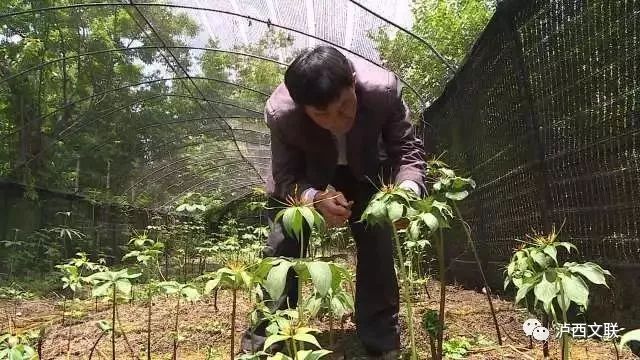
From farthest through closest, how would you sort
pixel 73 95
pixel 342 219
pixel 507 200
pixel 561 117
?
pixel 73 95
pixel 507 200
pixel 561 117
pixel 342 219

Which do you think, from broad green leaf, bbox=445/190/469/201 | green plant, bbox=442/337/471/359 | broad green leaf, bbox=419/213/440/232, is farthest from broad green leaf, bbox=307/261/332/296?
green plant, bbox=442/337/471/359

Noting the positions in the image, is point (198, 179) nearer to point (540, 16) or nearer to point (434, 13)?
point (434, 13)

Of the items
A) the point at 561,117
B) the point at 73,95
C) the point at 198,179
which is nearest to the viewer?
the point at 561,117

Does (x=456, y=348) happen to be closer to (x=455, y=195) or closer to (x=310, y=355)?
(x=455, y=195)

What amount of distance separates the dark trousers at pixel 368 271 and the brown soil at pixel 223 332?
0.52ft

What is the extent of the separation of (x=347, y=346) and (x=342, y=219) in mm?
964

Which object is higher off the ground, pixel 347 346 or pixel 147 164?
pixel 147 164

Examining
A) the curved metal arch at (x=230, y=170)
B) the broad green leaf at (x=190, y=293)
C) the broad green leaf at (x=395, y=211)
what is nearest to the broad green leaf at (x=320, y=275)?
the broad green leaf at (x=395, y=211)

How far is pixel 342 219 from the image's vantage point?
6.53 ft

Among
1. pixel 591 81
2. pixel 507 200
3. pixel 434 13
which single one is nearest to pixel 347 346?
pixel 507 200

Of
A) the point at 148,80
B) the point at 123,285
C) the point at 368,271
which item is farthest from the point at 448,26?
the point at 123,285

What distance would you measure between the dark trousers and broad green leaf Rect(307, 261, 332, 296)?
1128 millimetres

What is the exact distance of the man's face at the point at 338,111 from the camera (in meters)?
1.91

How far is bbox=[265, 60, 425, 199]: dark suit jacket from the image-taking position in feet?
7.43
